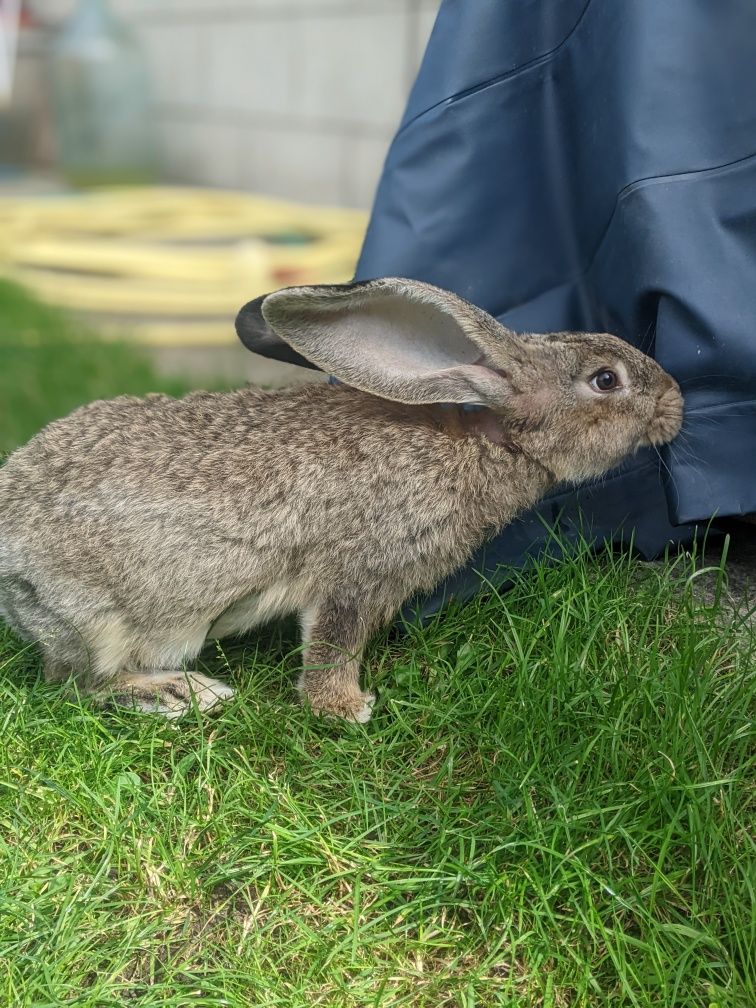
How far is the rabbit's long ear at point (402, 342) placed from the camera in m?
3.11

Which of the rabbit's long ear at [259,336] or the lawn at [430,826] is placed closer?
the lawn at [430,826]

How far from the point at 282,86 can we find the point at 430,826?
6671 mm

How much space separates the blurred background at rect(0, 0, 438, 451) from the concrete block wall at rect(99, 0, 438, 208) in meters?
0.01

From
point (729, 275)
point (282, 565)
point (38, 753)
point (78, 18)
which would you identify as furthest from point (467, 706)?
point (78, 18)

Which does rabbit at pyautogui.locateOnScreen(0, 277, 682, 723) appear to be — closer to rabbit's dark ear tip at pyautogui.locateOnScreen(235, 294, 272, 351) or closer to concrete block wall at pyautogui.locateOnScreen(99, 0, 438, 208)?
rabbit's dark ear tip at pyautogui.locateOnScreen(235, 294, 272, 351)

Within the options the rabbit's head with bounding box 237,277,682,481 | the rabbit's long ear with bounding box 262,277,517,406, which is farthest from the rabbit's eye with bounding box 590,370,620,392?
the rabbit's long ear with bounding box 262,277,517,406

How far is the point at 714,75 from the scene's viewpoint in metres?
3.00

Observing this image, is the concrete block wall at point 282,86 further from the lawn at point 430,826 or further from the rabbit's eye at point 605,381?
the lawn at point 430,826

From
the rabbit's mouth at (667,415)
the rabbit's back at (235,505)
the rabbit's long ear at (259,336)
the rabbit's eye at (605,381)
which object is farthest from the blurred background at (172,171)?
the rabbit's mouth at (667,415)

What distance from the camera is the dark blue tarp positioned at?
3.01m

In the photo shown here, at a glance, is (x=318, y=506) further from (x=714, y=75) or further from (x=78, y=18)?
(x=78, y=18)

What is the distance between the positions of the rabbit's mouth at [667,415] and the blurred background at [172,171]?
198 centimetres

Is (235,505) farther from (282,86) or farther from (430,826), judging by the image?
(282,86)

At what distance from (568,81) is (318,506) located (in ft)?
4.72
